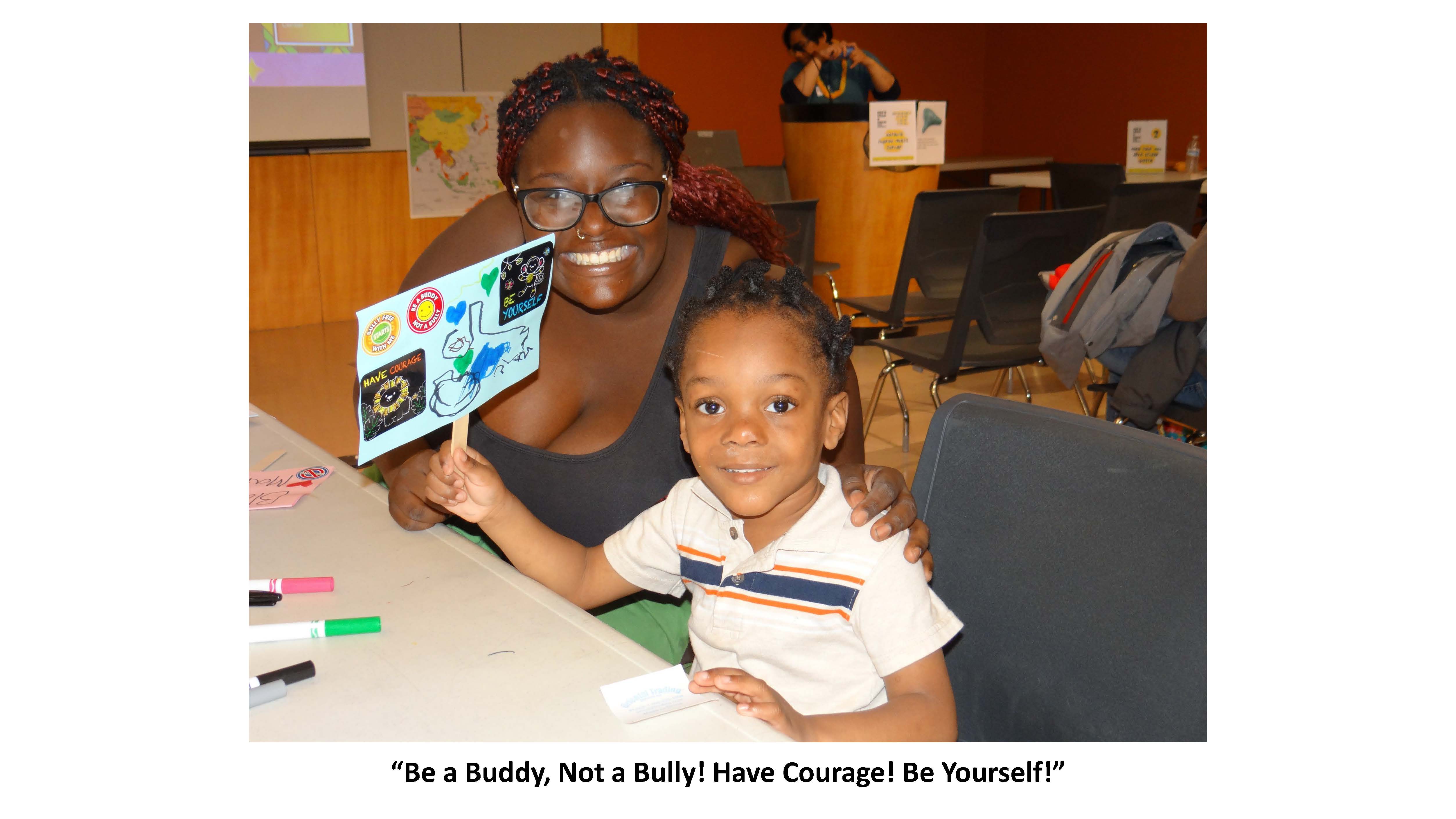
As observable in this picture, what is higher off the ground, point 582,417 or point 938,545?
point 582,417

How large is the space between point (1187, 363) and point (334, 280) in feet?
16.0

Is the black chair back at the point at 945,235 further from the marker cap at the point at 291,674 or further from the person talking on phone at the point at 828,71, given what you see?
the marker cap at the point at 291,674

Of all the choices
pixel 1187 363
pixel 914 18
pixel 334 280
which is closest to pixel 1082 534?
pixel 914 18

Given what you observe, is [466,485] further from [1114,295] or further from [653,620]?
[1114,295]

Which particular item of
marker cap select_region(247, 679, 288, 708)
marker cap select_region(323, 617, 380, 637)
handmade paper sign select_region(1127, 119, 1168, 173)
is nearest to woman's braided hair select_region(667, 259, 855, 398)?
marker cap select_region(323, 617, 380, 637)

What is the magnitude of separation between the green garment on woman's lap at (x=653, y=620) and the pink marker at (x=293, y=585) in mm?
401

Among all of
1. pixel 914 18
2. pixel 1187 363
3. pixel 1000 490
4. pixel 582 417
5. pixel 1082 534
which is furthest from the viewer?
pixel 1187 363

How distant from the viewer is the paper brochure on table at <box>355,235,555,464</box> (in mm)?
1036

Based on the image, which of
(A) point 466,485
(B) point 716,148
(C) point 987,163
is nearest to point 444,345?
(A) point 466,485

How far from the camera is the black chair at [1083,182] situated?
5.23 metres

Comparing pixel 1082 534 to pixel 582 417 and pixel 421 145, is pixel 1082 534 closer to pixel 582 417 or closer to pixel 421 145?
pixel 582 417

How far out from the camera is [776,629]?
3.93 ft

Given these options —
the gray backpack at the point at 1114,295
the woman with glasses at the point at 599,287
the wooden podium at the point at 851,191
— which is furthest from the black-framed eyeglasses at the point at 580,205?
the wooden podium at the point at 851,191

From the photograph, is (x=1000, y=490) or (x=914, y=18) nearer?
(x=1000, y=490)
